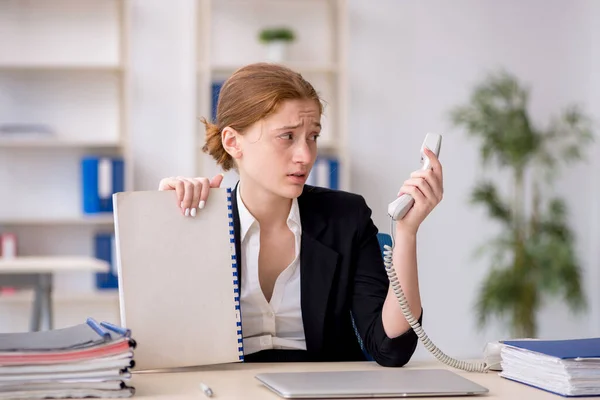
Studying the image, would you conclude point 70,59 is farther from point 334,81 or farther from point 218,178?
point 218,178

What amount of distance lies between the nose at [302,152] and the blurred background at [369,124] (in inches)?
104

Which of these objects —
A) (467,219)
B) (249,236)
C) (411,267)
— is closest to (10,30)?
(467,219)

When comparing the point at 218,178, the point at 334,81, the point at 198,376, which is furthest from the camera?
the point at 334,81

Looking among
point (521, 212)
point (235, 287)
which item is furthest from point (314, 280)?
point (521, 212)

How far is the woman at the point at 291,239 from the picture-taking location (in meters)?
1.80

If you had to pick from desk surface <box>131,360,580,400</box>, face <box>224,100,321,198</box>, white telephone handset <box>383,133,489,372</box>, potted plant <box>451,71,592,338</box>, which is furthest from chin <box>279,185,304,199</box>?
potted plant <box>451,71,592,338</box>

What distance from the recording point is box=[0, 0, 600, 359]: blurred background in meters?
4.69

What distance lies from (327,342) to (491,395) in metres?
0.58

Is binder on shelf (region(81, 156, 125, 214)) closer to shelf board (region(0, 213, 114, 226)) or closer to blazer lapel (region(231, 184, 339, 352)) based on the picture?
shelf board (region(0, 213, 114, 226))

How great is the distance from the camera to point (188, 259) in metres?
1.62

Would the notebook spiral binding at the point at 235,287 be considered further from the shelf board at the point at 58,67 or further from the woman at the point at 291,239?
the shelf board at the point at 58,67

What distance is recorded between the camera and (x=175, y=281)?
5.25ft

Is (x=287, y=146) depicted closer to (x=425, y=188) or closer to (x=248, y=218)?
(x=248, y=218)

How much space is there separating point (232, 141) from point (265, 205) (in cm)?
16
